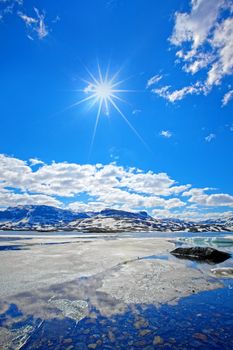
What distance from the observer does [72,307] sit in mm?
12031

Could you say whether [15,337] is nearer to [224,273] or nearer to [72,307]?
[72,307]

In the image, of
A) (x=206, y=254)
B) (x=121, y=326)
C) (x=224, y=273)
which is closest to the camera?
(x=121, y=326)

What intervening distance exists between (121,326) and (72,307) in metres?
3.18

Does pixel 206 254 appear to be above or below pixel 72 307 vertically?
above

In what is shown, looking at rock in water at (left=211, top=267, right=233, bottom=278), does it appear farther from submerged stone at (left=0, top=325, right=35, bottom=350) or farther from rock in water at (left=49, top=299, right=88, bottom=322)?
submerged stone at (left=0, top=325, right=35, bottom=350)

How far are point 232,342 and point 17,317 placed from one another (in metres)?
8.70

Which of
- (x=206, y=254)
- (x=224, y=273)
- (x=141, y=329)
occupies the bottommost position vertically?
(x=141, y=329)

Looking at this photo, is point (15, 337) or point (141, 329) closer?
point (15, 337)

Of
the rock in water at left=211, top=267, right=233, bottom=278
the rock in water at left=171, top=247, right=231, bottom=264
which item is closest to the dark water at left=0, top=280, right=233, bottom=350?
the rock in water at left=211, top=267, right=233, bottom=278

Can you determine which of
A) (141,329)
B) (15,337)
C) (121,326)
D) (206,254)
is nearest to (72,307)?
(121,326)

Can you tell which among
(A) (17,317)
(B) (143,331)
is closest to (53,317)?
(A) (17,317)

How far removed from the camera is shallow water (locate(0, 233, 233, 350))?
850cm

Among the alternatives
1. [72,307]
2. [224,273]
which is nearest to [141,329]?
[72,307]

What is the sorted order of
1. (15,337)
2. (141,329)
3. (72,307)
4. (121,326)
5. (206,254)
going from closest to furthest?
(15,337) < (141,329) < (121,326) < (72,307) < (206,254)
